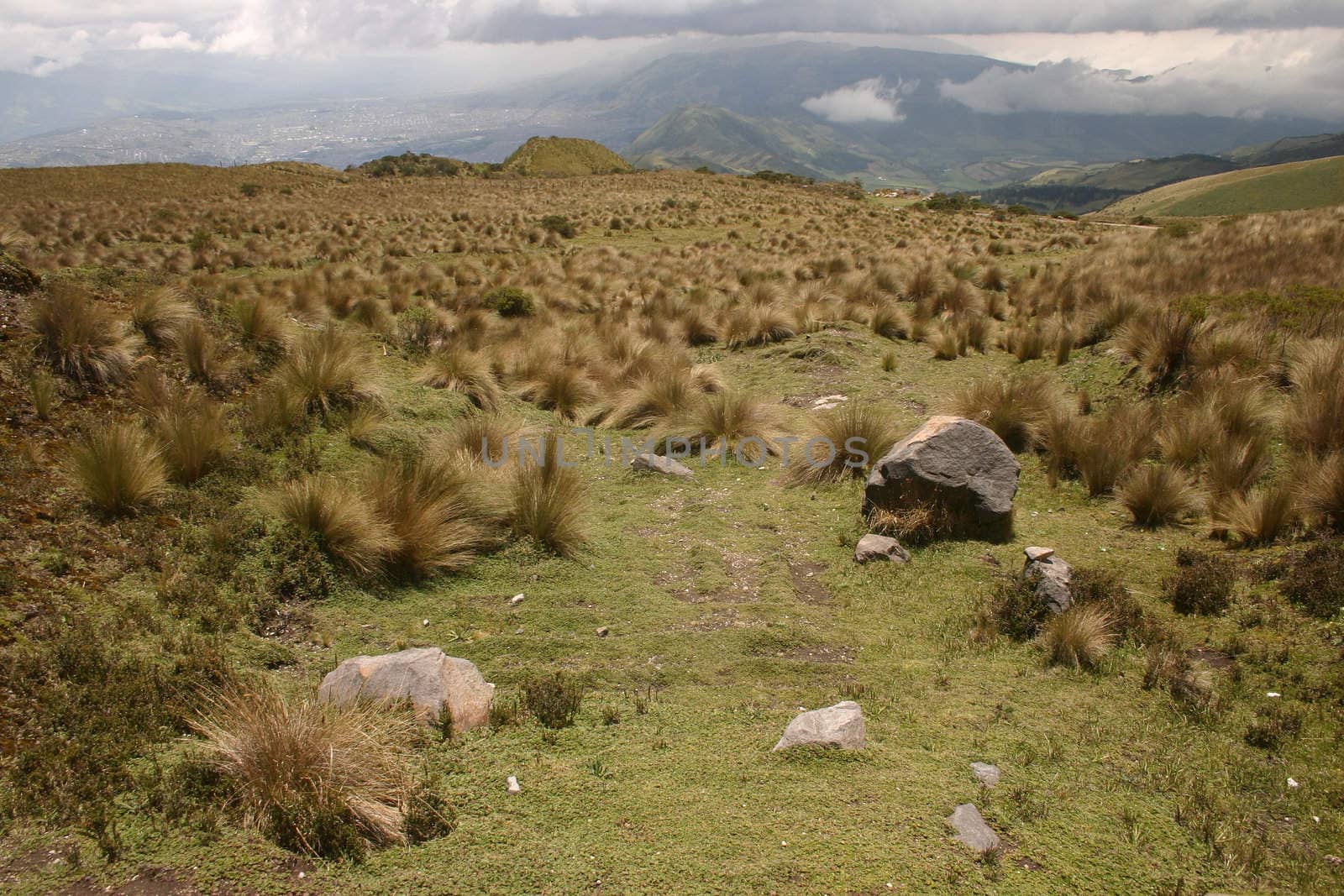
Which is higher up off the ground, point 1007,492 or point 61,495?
point 61,495

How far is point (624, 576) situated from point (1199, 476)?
18.0ft

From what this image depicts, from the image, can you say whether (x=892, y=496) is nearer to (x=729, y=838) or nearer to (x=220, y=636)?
(x=729, y=838)

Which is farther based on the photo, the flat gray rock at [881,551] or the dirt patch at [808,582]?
the flat gray rock at [881,551]

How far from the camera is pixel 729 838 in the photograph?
9.34 feet

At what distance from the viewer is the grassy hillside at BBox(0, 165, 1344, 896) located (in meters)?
2.77

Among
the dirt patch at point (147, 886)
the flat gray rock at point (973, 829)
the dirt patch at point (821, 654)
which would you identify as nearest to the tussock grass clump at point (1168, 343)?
the dirt patch at point (821, 654)

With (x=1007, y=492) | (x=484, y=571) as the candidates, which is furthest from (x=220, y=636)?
(x=1007, y=492)

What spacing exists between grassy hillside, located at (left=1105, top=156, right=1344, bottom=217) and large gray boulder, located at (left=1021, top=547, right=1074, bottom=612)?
73.7 metres

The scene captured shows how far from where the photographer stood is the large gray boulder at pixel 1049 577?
4.81 meters

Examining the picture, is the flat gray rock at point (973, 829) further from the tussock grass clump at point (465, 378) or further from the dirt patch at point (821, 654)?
the tussock grass clump at point (465, 378)

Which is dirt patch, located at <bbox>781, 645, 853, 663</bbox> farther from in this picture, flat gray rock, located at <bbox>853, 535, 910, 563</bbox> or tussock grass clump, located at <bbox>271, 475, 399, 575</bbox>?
tussock grass clump, located at <bbox>271, 475, 399, 575</bbox>

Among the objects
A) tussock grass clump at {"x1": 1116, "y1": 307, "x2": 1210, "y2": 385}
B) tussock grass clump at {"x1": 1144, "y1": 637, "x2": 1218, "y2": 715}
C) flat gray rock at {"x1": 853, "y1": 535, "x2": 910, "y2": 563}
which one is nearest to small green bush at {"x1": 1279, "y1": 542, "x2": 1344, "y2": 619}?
A: tussock grass clump at {"x1": 1144, "y1": 637, "x2": 1218, "y2": 715}

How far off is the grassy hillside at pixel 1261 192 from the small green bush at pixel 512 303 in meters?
71.1

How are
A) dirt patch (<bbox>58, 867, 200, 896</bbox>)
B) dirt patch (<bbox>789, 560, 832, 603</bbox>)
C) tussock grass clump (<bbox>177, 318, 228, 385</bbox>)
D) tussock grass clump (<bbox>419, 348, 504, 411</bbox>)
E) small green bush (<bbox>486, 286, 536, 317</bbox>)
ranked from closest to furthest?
1. dirt patch (<bbox>58, 867, 200, 896</bbox>)
2. dirt patch (<bbox>789, 560, 832, 603</bbox>)
3. tussock grass clump (<bbox>177, 318, 228, 385</bbox>)
4. tussock grass clump (<bbox>419, 348, 504, 411</bbox>)
5. small green bush (<bbox>486, 286, 536, 317</bbox>)
